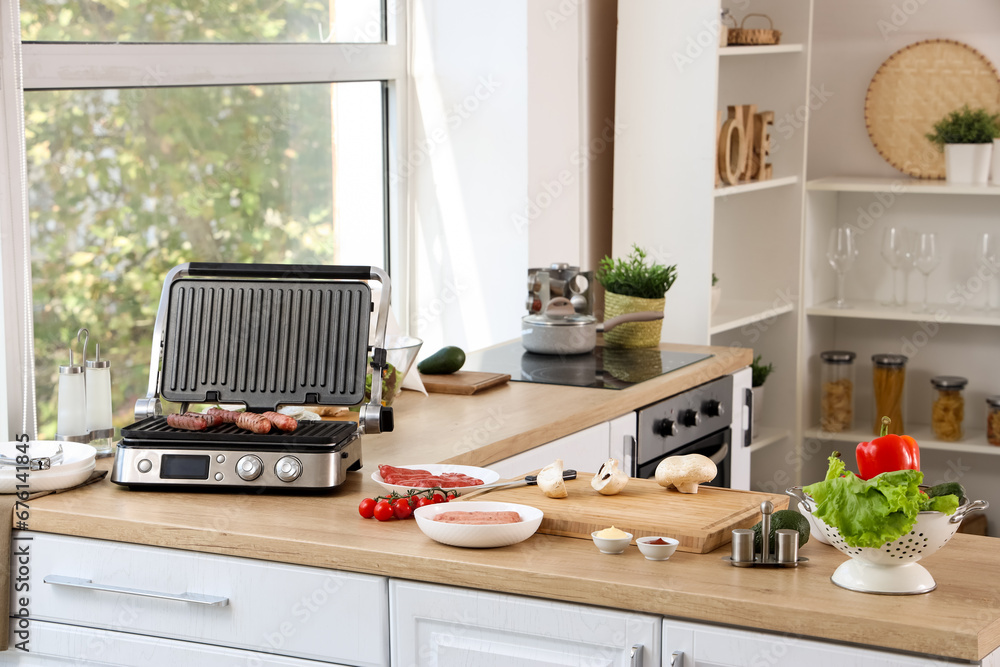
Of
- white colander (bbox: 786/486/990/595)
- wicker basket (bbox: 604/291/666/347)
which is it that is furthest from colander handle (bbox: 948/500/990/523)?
wicker basket (bbox: 604/291/666/347)

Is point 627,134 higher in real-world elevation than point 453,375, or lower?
higher

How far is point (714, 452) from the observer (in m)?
3.27

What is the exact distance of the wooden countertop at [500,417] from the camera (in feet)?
7.75

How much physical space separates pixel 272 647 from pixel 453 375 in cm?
131

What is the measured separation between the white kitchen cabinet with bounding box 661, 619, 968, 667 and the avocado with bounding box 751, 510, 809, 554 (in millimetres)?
168

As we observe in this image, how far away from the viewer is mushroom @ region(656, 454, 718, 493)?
1943mm

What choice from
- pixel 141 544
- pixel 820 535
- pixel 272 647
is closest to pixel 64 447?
pixel 141 544

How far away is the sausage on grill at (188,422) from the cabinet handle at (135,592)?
0.94 feet

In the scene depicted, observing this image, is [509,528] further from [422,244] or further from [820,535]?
[422,244]

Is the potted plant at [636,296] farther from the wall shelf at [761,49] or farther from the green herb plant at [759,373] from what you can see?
the green herb plant at [759,373]

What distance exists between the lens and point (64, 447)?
216 centimetres

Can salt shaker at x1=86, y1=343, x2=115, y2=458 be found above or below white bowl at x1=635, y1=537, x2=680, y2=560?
above

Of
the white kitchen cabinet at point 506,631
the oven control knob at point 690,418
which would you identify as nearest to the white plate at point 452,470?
the white kitchen cabinet at point 506,631

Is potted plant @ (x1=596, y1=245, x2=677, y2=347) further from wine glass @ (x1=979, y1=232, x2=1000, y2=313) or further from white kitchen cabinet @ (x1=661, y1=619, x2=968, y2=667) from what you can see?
white kitchen cabinet @ (x1=661, y1=619, x2=968, y2=667)
